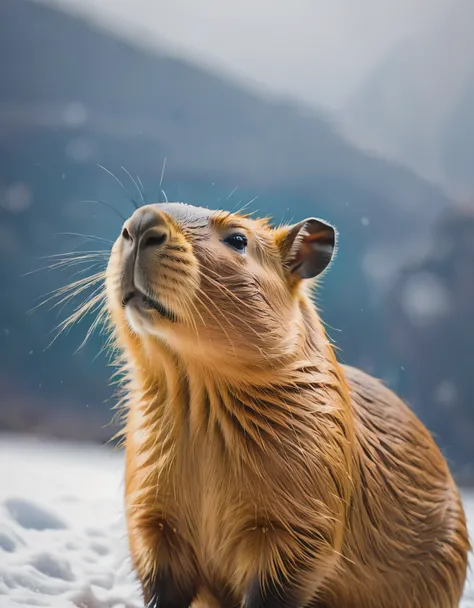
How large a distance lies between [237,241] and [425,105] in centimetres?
167

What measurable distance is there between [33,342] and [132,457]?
4.58 ft

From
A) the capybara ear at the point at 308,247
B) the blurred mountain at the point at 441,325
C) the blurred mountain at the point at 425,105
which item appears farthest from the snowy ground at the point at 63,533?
the blurred mountain at the point at 425,105

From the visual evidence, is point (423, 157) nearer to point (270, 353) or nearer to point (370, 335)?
point (370, 335)

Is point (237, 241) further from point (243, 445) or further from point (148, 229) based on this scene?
point (243, 445)

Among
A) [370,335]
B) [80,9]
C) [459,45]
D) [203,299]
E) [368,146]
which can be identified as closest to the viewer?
[203,299]

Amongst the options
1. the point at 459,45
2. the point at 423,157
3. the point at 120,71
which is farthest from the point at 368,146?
the point at 120,71

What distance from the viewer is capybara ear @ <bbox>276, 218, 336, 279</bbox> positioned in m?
1.33

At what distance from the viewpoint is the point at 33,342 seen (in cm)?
258

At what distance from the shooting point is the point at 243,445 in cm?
119

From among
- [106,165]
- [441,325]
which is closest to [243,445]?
[106,165]

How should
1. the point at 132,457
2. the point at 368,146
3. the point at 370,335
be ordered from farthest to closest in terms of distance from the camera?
1. the point at 370,335
2. the point at 368,146
3. the point at 132,457

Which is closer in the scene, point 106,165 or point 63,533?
point 63,533

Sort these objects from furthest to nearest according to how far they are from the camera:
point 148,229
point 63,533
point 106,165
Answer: point 106,165 < point 63,533 < point 148,229

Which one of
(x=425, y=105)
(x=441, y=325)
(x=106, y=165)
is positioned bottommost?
(x=441, y=325)
